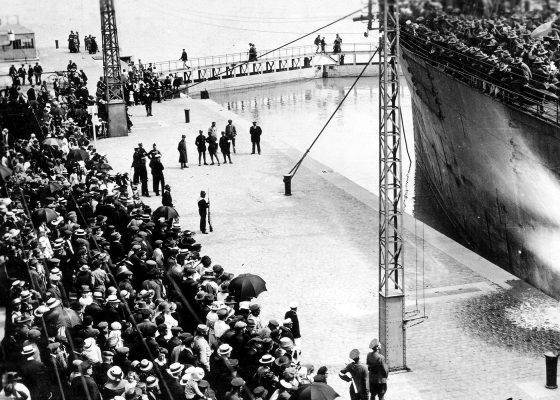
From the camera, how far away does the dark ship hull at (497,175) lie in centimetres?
1766

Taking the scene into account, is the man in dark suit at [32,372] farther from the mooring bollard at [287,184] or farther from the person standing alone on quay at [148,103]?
the person standing alone on quay at [148,103]

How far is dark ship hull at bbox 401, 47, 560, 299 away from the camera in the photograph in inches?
695

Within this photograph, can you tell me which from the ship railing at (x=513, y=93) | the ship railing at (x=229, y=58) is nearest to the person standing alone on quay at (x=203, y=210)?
the ship railing at (x=513, y=93)

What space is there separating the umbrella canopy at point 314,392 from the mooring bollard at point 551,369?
4.10m

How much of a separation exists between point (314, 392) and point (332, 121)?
3630 centimetres

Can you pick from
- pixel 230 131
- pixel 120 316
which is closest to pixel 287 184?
pixel 230 131

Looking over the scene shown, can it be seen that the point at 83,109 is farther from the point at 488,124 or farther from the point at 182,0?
the point at 182,0

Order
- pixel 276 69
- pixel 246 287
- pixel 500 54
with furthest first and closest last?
pixel 276 69, pixel 500 54, pixel 246 287

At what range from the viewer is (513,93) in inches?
745

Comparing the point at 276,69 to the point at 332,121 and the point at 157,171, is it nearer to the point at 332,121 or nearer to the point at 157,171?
the point at 332,121

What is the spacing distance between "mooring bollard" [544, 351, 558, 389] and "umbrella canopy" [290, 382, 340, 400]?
13.5 feet

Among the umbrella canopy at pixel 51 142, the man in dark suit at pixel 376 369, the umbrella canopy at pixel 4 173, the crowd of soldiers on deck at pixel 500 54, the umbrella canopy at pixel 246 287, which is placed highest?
the crowd of soldiers on deck at pixel 500 54

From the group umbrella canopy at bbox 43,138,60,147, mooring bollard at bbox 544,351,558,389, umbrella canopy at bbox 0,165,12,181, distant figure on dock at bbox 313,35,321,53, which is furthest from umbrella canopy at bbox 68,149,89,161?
distant figure on dock at bbox 313,35,321,53

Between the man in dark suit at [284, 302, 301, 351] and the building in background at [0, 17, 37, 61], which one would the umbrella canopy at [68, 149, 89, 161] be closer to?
the man in dark suit at [284, 302, 301, 351]
